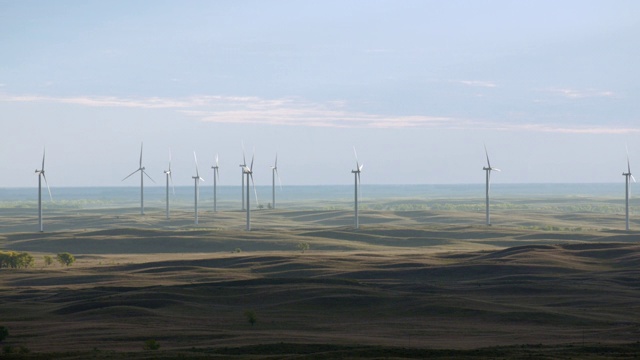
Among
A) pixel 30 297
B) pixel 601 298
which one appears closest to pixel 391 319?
pixel 601 298

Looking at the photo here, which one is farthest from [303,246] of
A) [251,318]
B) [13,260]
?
[251,318]

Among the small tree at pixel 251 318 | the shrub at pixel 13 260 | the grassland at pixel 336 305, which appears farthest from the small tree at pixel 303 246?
the small tree at pixel 251 318

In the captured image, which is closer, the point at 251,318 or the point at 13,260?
the point at 251,318

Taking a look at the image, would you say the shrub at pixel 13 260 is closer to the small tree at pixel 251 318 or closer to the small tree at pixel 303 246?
the small tree at pixel 303 246

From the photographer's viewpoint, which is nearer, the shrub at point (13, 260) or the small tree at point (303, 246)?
the shrub at point (13, 260)

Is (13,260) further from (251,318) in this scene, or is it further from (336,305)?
(251,318)

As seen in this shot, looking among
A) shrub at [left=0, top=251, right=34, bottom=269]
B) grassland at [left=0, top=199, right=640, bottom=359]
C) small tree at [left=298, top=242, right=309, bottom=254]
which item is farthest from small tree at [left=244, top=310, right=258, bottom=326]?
small tree at [left=298, top=242, right=309, bottom=254]

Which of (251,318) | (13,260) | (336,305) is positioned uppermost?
(13,260)

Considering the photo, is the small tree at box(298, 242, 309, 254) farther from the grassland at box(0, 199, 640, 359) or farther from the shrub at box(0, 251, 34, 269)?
the shrub at box(0, 251, 34, 269)

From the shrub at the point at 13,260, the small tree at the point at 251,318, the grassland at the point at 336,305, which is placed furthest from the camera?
the shrub at the point at 13,260

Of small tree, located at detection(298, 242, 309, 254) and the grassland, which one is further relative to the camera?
small tree, located at detection(298, 242, 309, 254)

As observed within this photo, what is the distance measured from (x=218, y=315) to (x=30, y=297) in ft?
39.7

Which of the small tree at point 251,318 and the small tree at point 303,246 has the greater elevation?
the small tree at point 303,246

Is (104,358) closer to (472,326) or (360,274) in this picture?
(472,326)
